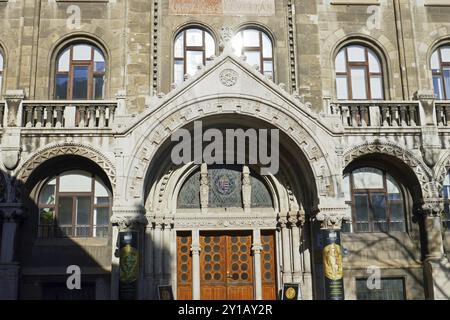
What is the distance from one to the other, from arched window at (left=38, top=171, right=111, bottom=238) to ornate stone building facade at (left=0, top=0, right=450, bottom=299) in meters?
0.05

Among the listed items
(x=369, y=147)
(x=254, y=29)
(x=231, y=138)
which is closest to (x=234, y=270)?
(x=231, y=138)

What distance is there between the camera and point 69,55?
20.8 m

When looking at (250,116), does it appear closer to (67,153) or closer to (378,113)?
(378,113)

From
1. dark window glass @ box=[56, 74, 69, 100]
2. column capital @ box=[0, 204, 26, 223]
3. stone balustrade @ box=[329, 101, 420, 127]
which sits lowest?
column capital @ box=[0, 204, 26, 223]

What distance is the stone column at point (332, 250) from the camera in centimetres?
1670

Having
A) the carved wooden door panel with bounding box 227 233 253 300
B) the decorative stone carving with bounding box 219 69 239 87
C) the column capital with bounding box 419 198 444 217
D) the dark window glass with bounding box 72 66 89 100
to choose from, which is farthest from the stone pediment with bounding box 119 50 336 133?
the carved wooden door panel with bounding box 227 233 253 300

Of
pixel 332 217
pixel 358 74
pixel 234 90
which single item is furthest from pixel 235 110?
pixel 358 74

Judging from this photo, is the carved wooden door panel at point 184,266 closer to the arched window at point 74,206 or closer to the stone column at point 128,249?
the stone column at point 128,249

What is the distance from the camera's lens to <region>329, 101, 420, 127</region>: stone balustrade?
19.0 meters

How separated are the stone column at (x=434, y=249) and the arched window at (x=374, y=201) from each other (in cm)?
112

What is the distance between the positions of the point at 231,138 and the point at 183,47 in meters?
4.16

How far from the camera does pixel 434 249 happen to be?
18.4 metres

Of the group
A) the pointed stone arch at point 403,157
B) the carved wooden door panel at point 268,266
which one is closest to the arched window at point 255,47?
the pointed stone arch at point 403,157

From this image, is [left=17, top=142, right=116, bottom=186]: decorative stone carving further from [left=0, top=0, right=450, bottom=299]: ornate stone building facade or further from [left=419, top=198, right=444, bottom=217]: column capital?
[left=419, top=198, right=444, bottom=217]: column capital
